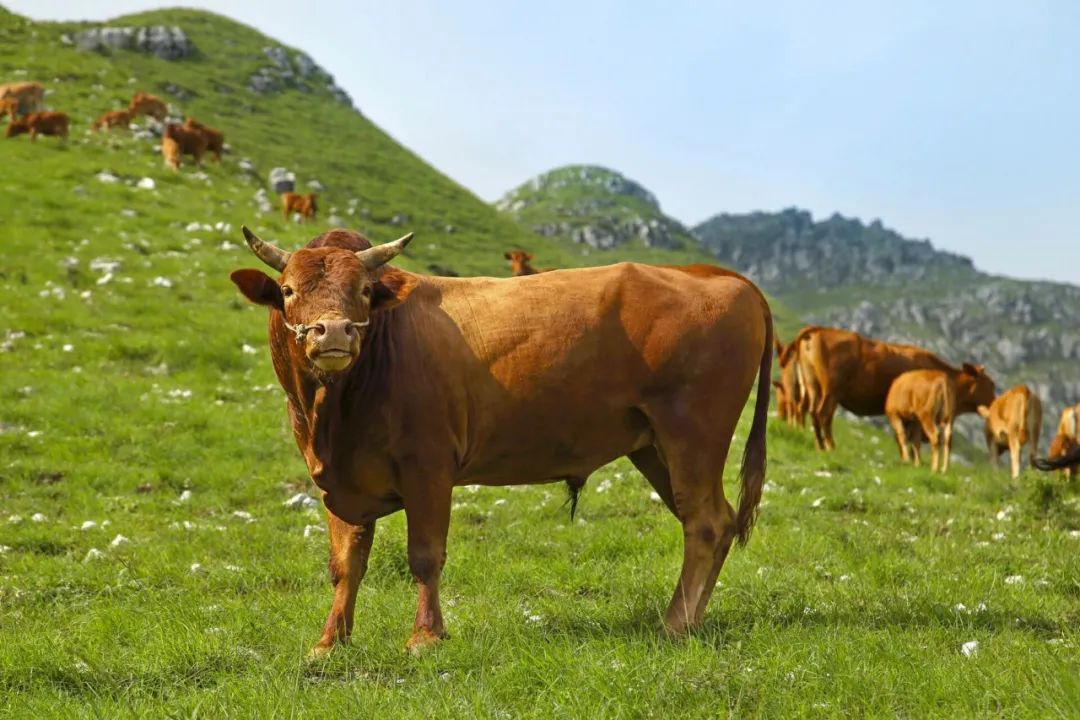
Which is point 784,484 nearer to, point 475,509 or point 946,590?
point 475,509

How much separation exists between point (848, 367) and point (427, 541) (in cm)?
1769

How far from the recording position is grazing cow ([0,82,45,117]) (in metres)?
32.0

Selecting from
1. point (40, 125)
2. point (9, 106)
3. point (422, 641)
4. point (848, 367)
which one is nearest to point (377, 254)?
point (422, 641)

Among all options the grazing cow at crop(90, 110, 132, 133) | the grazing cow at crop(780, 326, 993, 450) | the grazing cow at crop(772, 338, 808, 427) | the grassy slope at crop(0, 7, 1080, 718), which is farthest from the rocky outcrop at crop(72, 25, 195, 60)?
the grazing cow at crop(780, 326, 993, 450)

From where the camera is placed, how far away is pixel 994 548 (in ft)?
30.2

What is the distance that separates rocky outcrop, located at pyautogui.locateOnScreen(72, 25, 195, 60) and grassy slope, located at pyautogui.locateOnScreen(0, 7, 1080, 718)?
48068 millimetres

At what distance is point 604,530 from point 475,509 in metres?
1.91

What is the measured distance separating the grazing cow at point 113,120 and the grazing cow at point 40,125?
2391 mm

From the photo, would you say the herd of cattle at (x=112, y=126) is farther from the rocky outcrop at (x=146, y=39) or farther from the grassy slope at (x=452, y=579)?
the rocky outcrop at (x=146, y=39)

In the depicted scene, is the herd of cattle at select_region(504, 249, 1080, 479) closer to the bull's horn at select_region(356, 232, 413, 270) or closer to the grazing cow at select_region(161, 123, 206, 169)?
the bull's horn at select_region(356, 232, 413, 270)

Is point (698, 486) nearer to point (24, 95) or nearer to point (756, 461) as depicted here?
point (756, 461)

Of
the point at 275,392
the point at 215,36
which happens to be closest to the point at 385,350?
the point at 275,392

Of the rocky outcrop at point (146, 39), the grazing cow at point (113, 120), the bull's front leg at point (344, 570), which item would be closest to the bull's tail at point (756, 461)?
the bull's front leg at point (344, 570)

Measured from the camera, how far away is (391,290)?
6.20 m
